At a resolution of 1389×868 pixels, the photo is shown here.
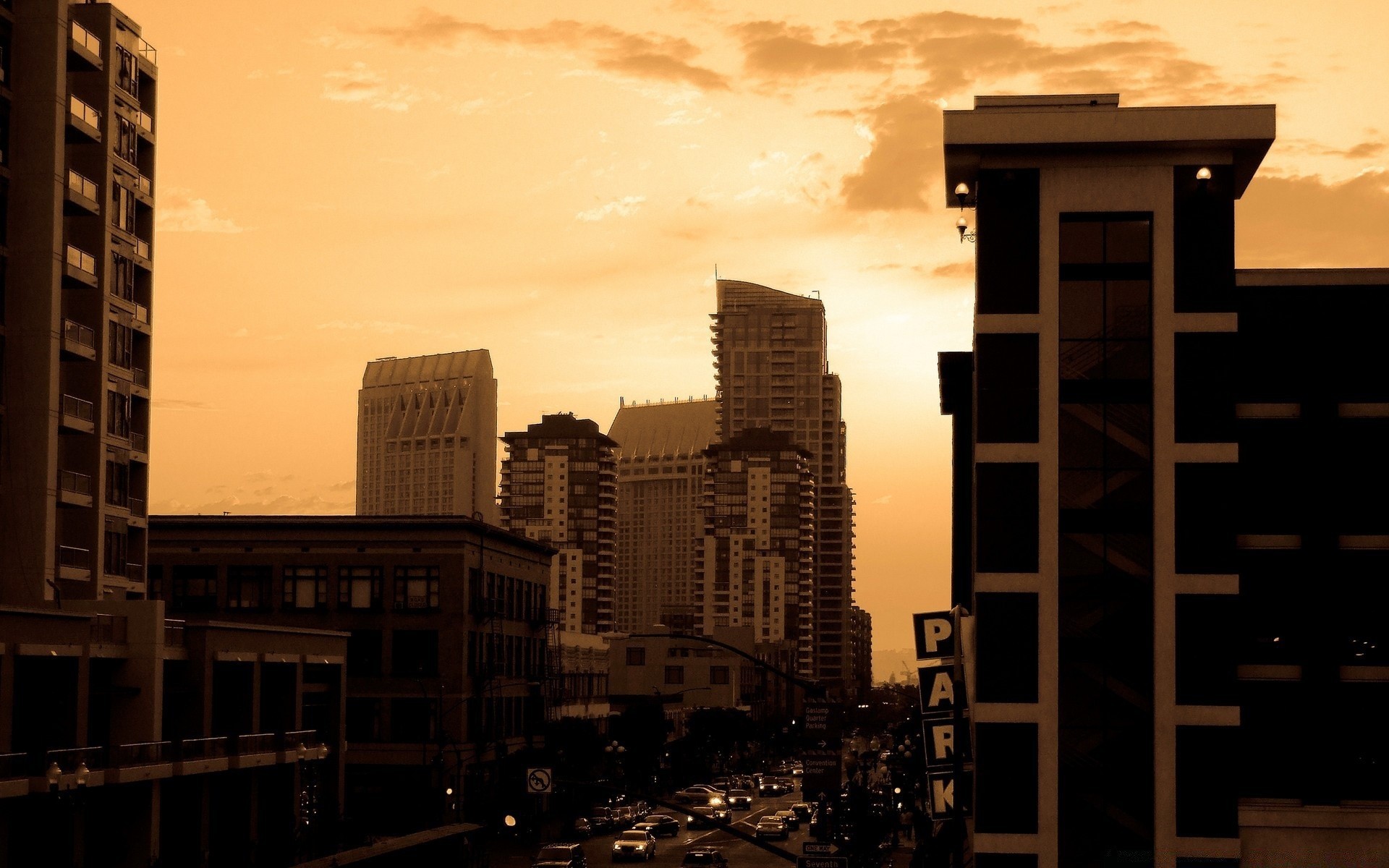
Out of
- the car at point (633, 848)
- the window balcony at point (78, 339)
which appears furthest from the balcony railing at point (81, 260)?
the car at point (633, 848)

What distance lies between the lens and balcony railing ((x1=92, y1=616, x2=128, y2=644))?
6525cm

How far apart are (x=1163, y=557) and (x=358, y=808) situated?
69843 millimetres

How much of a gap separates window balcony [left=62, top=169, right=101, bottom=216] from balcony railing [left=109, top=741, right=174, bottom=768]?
2714 cm

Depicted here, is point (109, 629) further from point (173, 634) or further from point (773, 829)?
point (773, 829)

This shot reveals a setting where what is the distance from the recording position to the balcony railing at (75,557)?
78000 millimetres

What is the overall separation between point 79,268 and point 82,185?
13.0 feet

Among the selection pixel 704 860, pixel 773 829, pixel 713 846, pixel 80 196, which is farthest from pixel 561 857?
pixel 80 196

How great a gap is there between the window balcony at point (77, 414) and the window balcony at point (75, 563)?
5.60 meters

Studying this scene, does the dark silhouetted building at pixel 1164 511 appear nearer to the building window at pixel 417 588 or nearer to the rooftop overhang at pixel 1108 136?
the rooftop overhang at pixel 1108 136

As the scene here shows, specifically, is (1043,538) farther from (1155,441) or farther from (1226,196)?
(1226,196)

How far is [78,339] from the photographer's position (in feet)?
260

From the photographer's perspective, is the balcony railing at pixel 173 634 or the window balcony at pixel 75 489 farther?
the window balcony at pixel 75 489

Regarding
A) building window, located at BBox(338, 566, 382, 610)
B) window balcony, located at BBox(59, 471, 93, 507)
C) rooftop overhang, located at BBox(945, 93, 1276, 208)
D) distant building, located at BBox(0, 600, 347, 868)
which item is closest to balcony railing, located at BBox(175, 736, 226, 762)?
distant building, located at BBox(0, 600, 347, 868)

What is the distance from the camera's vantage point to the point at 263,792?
76000mm
